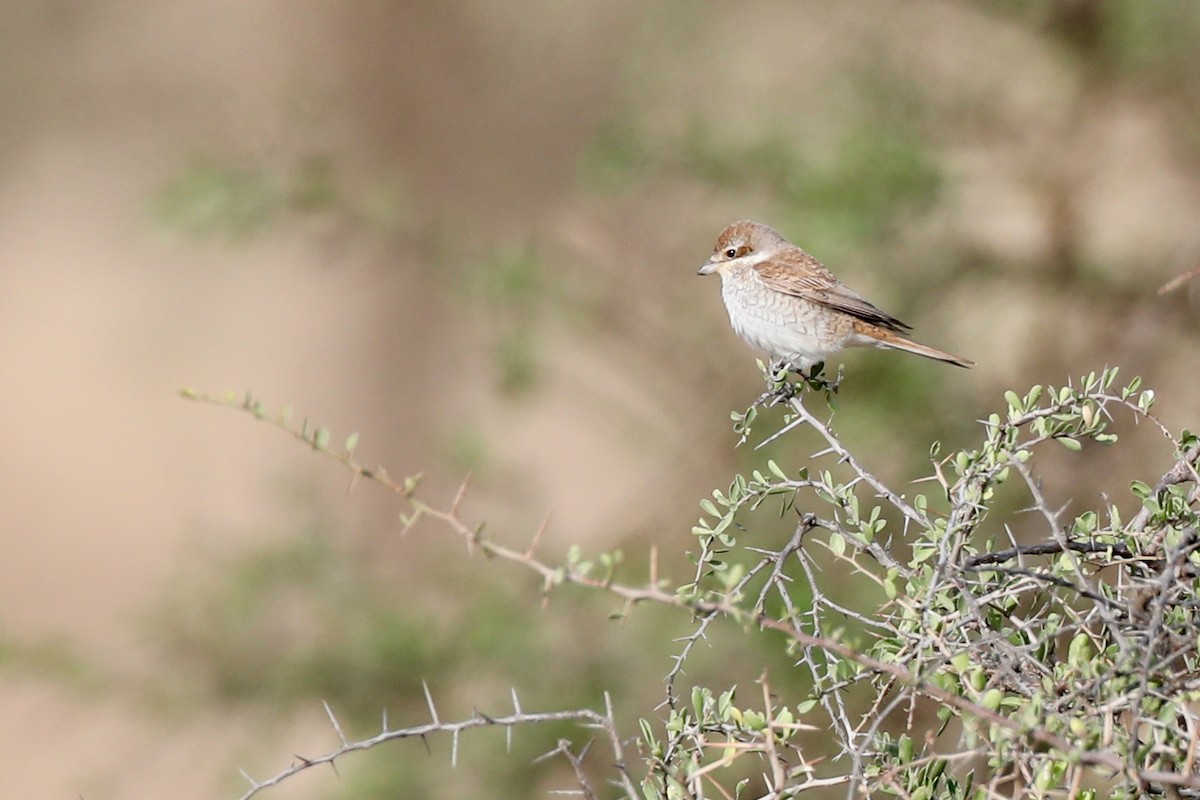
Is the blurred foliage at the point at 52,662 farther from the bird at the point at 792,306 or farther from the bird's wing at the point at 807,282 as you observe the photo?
the bird's wing at the point at 807,282

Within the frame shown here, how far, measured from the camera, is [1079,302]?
5.95 m

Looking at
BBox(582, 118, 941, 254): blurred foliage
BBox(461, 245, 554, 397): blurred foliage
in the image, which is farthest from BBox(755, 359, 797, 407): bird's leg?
BBox(461, 245, 554, 397): blurred foliage

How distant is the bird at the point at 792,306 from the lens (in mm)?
4418

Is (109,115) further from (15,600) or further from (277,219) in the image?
(277,219)

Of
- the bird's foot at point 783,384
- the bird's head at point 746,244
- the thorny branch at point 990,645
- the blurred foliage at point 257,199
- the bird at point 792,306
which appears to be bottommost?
the thorny branch at point 990,645

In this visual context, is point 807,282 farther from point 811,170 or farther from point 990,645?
point 990,645

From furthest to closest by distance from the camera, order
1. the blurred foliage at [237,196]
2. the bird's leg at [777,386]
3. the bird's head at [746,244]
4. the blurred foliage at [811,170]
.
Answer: the blurred foliage at [237,196] < the blurred foliage at [811,170] < the bird's head at [746,244] < the bird's leg at [777,386]

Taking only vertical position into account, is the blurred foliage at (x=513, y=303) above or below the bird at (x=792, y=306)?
above

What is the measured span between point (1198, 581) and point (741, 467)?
167 inches

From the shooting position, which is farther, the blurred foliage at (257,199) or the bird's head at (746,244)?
the blurred foliage at (257,199)

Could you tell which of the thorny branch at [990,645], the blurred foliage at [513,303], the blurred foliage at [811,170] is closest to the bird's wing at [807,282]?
the blurred foliage at [811,170]

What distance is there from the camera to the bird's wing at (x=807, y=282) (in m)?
4.40

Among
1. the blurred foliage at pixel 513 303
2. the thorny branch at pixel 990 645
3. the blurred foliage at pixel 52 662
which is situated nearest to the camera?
the thorny branch at pixel 990 645

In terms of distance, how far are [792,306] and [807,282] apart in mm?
132
